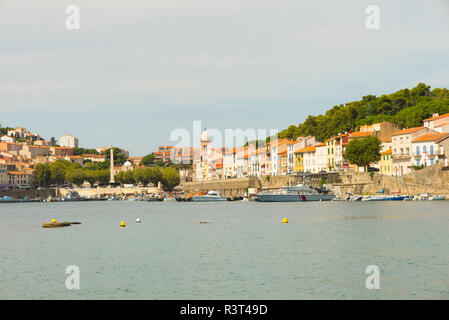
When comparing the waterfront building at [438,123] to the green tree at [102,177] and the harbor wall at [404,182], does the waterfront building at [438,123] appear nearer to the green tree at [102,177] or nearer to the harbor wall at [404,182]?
the harbor wall at [404,182]

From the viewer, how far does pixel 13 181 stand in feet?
590

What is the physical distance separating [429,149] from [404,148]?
553 cm

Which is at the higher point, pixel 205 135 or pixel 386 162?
pixel 205 135

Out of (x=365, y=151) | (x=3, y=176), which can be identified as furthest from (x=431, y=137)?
(x=3, y=176)

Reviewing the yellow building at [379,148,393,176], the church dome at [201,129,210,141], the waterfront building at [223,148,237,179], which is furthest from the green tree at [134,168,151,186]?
the yellow building at [379,148,393,176]

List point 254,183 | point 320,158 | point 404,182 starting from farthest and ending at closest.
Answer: point 254,183 < point 320,158 < point 404,182

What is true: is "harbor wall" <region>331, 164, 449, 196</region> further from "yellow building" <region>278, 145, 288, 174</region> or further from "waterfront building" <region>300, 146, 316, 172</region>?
"yellow building" <region>278, 145, 288, 174</region>

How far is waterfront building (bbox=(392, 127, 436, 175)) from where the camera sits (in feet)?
301

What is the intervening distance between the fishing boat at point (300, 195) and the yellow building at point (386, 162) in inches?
329

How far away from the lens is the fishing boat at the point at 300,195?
98875 mm

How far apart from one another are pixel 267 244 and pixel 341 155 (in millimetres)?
73482

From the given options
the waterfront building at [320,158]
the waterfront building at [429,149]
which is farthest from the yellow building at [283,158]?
the waterfront building at [429,149]

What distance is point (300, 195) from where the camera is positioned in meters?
99.4

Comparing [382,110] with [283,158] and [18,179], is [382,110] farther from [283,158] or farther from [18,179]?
[18,179]
